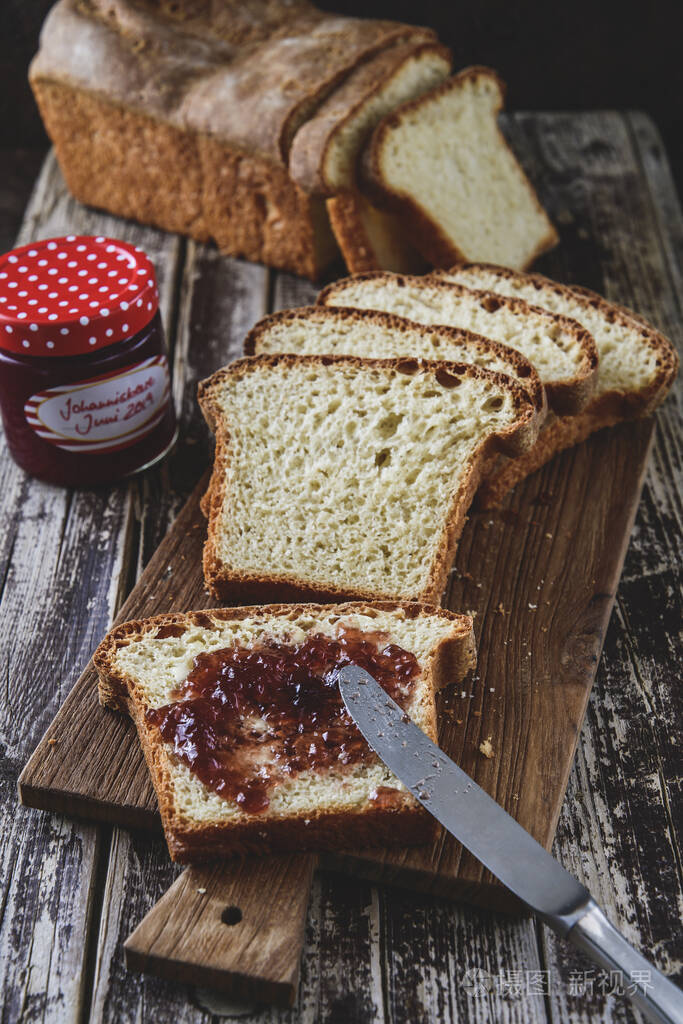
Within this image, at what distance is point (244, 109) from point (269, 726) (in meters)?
2.40

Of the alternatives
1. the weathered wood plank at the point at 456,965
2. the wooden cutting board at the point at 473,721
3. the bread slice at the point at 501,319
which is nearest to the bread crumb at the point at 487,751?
the wooden cutting board at the point at 473,721

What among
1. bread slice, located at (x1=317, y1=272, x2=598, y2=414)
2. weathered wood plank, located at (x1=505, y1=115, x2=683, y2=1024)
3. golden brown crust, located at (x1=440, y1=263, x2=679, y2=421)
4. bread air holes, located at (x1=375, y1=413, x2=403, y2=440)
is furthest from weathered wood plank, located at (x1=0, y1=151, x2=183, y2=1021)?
golden brown crust, located at (x1=440, y1=263, x2=679, y2=421)

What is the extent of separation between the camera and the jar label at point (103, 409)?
280 cm

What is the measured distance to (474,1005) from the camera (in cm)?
196

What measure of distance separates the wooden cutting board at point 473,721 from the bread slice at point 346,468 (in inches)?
7.1

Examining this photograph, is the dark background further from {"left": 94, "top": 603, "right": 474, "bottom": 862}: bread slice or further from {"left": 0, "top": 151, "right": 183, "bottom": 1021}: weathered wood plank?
{"left": 94, "top": 603, "right": 474, "bottom": 862}: bread slice

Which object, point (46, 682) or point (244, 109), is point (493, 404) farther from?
point (244, 109)

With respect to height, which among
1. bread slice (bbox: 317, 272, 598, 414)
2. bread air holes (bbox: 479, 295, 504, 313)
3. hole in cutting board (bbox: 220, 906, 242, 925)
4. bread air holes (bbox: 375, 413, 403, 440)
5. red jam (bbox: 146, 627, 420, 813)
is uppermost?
bread air holes (bbox: 479, 295, 504, 313)

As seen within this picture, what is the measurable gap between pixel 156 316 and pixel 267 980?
1.82 metres

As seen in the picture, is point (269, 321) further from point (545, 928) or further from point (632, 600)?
point (545, 928)

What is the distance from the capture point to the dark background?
4.68 meters

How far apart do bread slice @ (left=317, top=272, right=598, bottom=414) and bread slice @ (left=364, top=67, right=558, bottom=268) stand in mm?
391

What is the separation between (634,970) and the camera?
5.63 feet

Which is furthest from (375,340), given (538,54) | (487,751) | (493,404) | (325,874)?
(538,54)
